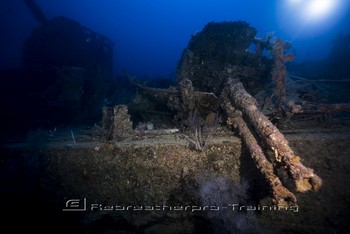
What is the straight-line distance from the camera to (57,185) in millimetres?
5520

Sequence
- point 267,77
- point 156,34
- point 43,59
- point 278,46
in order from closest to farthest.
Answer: point 278,46 < point 267,77 < point 43,59 < point 156,34

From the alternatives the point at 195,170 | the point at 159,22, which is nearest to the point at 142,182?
the point at 195,170

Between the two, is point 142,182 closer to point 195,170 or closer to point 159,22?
point 195,170

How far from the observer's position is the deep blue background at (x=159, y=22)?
3939 inches

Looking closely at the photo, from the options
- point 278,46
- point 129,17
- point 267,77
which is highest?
point 129,17

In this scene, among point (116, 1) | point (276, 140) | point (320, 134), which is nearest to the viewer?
point (276, 140)

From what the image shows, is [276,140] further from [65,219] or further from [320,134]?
[65,219]

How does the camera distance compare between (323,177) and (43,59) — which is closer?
(323,177)

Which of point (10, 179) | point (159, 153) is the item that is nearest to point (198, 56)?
point (159, 153)

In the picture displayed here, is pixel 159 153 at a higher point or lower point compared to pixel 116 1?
lower

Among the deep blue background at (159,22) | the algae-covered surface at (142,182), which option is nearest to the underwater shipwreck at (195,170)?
the algae-covered surface at (142,182)

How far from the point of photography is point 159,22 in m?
176

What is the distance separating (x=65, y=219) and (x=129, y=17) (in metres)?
185

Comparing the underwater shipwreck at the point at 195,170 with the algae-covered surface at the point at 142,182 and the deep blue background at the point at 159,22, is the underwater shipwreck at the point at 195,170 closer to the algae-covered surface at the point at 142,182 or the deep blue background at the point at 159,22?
the algae-covered surface at the point at 142,182
